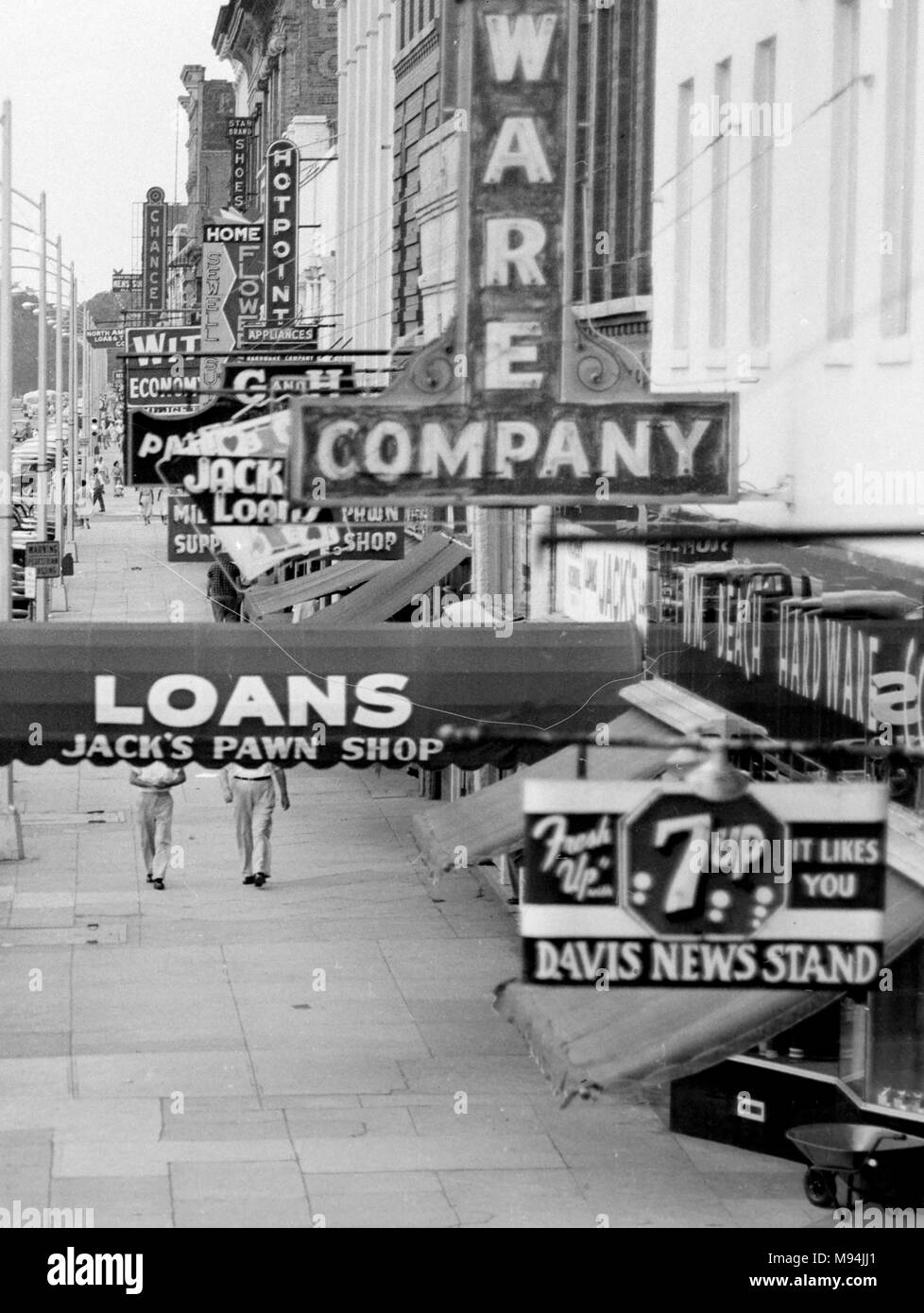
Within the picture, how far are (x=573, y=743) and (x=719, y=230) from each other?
8835 millimetres

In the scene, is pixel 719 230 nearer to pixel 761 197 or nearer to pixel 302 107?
pixel 761 197

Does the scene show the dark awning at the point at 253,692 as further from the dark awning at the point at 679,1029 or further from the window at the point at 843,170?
the window at the point at 843,170

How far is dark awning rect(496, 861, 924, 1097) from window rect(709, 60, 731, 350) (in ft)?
19.0

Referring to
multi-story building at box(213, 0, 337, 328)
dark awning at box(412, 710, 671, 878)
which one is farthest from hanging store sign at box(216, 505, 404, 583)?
multi-story building at box(213, 0, 337, 328)

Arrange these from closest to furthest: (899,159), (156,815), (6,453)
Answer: (899,159)
(156,815)
(6,453)

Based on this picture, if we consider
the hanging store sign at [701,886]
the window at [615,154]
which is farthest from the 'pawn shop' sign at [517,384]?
the window at [615,154]

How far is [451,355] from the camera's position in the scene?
10688 mm

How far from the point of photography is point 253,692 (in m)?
14.6

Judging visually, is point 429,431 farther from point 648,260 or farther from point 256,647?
point 648,260

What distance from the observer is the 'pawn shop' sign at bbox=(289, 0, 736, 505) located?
34.4 ft

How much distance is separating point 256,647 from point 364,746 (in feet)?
3.53

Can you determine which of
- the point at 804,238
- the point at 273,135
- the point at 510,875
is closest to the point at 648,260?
the point at 804,238

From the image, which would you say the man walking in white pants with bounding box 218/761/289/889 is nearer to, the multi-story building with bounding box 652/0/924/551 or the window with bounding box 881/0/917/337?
the multi-story building with bounding box 652/0/924/551

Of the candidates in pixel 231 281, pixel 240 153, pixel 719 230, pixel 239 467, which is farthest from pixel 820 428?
pixel 240 153
